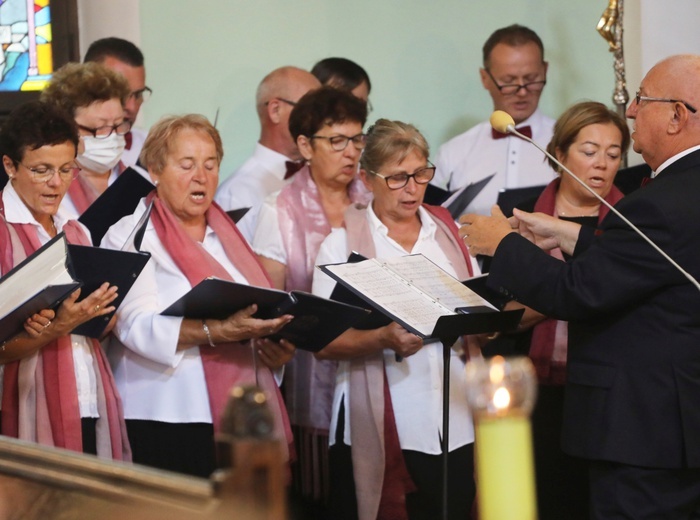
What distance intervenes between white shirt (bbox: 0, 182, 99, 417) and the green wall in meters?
2.63

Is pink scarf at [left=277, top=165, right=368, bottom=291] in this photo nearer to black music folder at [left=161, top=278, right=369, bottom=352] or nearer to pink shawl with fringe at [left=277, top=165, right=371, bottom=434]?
pink shawl with fringe at [left=277, top=165, right=371, bottom=434]

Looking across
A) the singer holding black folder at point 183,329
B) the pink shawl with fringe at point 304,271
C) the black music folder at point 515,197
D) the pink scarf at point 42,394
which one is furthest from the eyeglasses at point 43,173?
the black music folder at point 515,197

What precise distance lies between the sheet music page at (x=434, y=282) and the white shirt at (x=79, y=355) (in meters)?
0.92

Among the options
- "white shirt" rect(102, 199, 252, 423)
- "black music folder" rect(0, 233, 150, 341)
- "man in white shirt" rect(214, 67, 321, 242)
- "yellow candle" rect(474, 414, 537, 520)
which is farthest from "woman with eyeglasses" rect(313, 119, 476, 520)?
"yellow candle" rect(474, 414, 537, 520)

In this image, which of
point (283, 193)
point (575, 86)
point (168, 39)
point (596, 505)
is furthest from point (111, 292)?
point (575, 86)

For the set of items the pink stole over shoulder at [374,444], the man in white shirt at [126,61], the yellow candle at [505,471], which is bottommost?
the pink stole over shoulder at [374,444]

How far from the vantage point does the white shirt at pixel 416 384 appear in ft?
11.4

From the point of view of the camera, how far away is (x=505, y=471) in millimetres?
1039

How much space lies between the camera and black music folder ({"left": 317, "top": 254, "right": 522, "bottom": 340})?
9.87 feet

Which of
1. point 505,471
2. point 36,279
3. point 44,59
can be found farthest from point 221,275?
point 44,59

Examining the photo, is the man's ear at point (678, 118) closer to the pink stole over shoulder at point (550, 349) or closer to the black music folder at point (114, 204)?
the pink stole over shoulder at point (550, 349)

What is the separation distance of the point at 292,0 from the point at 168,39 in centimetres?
72

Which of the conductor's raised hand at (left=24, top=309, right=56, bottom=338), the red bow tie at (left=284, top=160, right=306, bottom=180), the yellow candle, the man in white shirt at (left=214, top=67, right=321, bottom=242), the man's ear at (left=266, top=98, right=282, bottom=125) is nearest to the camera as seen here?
the yellow candle

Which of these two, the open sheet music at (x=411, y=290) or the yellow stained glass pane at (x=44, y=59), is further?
the yellow stained glass pane at (x=44, y=59)
